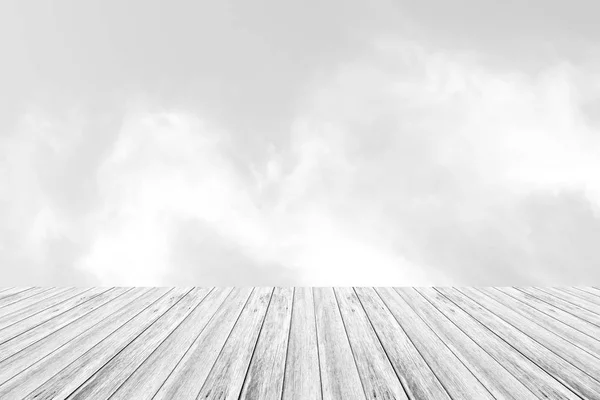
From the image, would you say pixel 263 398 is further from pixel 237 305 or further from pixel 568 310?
pixel 568 310

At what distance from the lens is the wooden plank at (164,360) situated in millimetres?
1045

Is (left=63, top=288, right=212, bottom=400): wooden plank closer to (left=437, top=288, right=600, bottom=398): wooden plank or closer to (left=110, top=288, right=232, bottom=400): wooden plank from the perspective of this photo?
(left=110, top=288, right=232, bottom=400): wooden plank

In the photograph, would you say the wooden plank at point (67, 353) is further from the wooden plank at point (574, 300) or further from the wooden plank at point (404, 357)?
the wooden plank at point (574, 300)

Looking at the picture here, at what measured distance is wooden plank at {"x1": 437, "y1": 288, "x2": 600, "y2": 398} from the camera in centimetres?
112

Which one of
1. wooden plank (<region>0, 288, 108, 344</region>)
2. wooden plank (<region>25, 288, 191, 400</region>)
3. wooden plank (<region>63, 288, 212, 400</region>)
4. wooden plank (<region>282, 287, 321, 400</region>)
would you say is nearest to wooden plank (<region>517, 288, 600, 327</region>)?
wooden plank (<region>282, 287, 321, 400</region>)

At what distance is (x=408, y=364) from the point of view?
1211 mm

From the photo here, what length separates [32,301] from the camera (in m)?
2.01

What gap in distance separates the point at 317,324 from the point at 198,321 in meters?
0.72

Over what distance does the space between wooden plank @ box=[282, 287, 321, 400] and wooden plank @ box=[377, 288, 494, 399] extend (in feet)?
1.66

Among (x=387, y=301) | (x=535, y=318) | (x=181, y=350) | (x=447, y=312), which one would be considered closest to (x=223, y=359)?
(x=181, y=350)

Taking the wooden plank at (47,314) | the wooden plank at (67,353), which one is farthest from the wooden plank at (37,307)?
the wooden plank at (67,353)

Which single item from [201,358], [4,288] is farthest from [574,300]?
[4,288]

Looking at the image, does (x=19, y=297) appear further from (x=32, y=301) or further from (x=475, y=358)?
(x=475, y=358)

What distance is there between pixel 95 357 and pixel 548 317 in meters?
2.62
